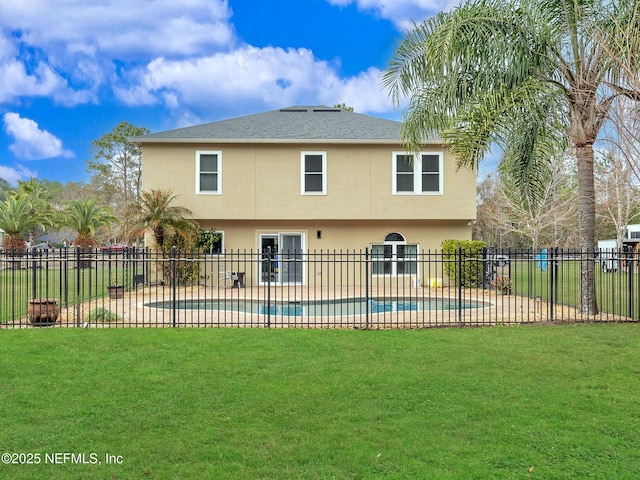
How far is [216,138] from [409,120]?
9.21 meters

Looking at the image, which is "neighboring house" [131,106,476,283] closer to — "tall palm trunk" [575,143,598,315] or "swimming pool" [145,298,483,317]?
"swimming pool" [145,298,483,317]

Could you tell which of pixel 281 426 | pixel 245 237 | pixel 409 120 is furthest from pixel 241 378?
pixel 245 237

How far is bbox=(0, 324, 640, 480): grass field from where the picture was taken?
4.19 metres

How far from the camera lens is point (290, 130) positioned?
20031mm

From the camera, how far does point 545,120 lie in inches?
456

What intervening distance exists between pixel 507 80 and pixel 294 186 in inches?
397

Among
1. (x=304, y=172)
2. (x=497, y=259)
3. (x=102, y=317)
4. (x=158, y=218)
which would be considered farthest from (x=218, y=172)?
(x=497, y=259)

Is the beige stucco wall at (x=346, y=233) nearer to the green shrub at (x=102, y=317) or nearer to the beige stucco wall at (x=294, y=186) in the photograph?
the beige stucco wall at (x=294, y=186)

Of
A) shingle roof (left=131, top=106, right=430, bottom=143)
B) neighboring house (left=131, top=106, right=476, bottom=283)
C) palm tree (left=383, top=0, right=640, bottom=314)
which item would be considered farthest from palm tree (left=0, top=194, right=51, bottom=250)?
palm tree (left=383, top=0, right=640, bottom=314)

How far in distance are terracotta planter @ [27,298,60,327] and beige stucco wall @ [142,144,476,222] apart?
28.9 ft

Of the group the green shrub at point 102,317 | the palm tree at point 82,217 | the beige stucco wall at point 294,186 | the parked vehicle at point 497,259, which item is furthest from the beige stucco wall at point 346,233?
the palm tree at point 82,217

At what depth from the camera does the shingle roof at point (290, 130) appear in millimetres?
19047

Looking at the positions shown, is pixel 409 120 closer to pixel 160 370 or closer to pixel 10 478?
pixel 160 370

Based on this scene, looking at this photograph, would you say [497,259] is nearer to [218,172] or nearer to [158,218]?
[218,172]
